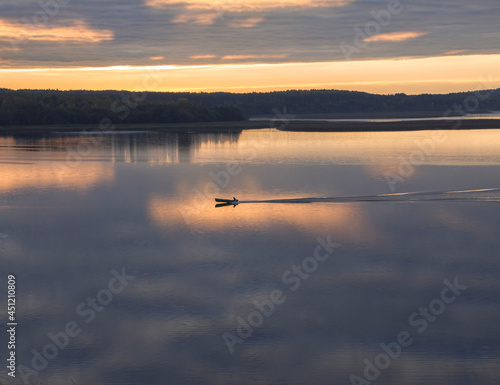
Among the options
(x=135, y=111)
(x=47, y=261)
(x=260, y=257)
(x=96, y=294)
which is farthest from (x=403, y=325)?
(x=135, y=111)

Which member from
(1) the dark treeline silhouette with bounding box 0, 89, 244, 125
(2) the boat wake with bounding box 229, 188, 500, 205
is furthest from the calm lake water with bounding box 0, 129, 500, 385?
(1) the dark treeline silhouette with bounding box 0, 89, 244, 125

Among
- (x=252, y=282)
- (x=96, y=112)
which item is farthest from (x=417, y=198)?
(x=96, y=112)

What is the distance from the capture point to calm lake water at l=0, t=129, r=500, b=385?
14781mm

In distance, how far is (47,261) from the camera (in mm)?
23344

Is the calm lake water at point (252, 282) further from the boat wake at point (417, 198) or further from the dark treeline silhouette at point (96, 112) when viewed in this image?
the dark treeline silhouette at point (96, 112)

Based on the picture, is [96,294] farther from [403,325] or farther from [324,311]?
[403,325]

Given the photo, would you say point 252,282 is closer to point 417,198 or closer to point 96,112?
point 417,198

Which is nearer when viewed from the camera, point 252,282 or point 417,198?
point 252,282

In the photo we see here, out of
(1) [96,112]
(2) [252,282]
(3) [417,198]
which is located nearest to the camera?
(2) [252,282]

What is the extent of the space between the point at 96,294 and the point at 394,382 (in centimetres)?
965

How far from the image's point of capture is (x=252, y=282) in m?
20.5

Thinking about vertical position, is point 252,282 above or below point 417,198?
below

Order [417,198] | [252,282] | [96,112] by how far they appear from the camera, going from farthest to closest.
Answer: [96,112] → [417,198] → [252,282]

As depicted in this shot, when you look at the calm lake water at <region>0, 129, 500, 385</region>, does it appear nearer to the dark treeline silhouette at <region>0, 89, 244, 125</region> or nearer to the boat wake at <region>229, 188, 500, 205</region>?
the boat wake at <region>229, 188, 500, 205</region>
